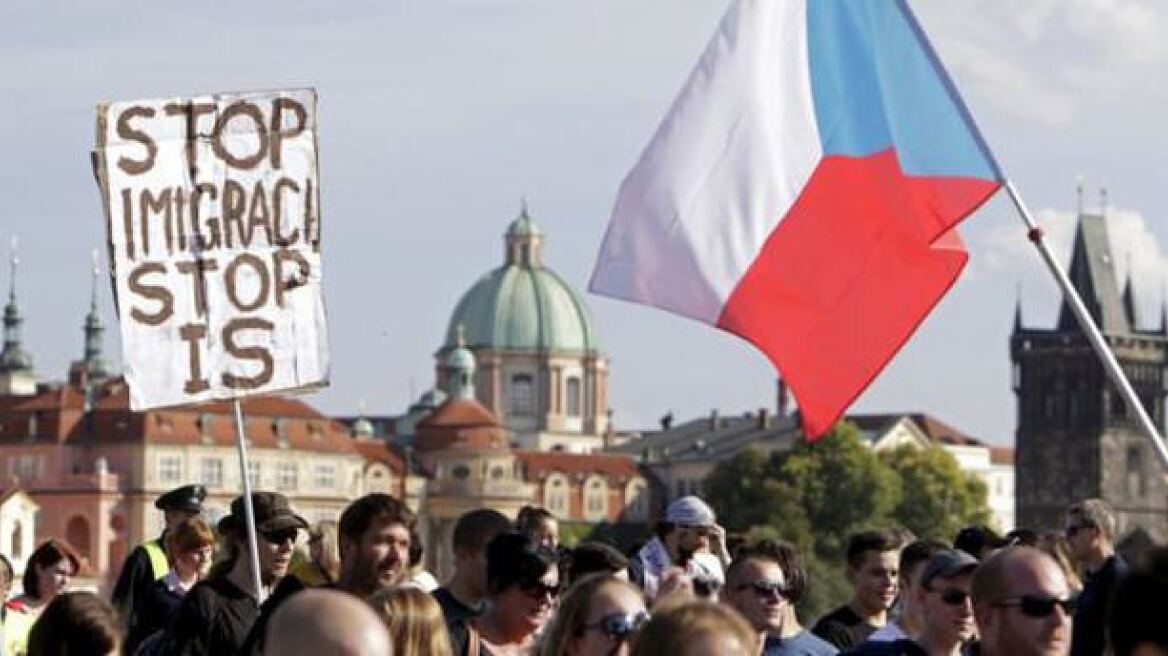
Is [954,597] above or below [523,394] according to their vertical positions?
below

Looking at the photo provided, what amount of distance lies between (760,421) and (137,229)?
16954 centimetres

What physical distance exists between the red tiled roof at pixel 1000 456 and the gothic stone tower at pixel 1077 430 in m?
30.5

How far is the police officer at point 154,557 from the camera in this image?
13.7m

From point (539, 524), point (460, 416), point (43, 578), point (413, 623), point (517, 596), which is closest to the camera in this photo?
point (413, 623)

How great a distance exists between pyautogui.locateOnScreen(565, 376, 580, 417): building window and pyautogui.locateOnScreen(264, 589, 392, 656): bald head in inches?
7189

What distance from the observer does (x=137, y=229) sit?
42.7 feet

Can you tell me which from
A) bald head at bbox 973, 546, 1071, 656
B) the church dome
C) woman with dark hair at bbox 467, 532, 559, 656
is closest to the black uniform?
woman with dark hair at bbox 467, 532, 559, 656

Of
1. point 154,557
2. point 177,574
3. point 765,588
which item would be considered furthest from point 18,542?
point 765,588

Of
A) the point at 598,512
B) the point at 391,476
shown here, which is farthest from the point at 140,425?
the point at 598,512

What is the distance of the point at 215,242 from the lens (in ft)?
42.8

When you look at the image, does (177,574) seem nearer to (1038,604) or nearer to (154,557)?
(154,557)

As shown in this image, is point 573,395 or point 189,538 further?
point 573,395

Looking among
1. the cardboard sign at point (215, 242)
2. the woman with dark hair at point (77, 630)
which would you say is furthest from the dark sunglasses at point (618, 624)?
the cardboard sign at point (215, 242)

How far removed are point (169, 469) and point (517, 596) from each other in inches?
5802
